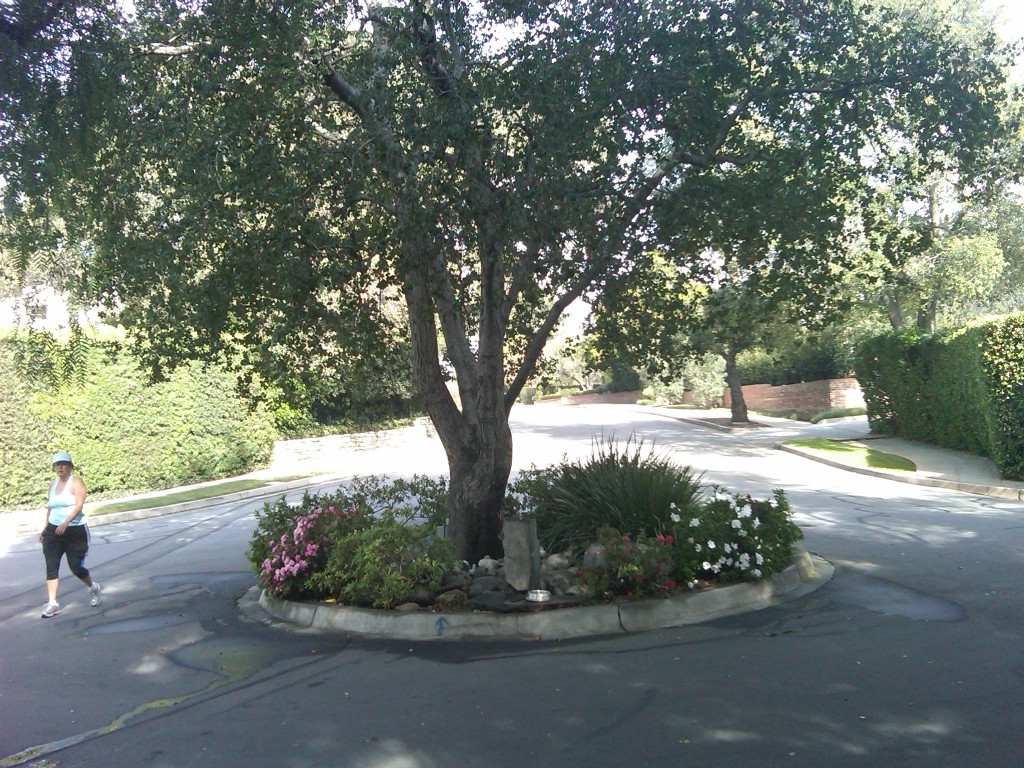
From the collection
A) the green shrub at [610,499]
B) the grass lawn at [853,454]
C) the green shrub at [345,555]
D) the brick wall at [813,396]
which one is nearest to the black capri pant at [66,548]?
the green shrub at [345,555]

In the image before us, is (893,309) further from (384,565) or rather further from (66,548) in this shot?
(66,548)

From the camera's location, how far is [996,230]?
27000mm

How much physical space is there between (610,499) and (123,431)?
17348 mm

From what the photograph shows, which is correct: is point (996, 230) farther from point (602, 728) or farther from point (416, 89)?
point (602, 728)

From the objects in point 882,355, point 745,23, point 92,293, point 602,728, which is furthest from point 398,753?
point 882,355

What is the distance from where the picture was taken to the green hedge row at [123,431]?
20.6 meters

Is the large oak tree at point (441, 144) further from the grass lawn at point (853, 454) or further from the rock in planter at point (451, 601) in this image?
the grass lawn at point (853, 454)

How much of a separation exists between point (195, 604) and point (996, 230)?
26.2 metres

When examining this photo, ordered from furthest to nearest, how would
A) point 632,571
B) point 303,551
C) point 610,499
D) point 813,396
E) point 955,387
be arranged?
point 813,396
point 955,387
point 610,499
point 303,551
point 632,571

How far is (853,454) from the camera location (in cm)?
2241

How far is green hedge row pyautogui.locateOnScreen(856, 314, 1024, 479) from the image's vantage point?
1652cm

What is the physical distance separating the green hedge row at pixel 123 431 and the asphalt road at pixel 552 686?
478 inches

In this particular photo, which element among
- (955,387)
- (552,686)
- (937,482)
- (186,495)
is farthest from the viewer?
(955,387)

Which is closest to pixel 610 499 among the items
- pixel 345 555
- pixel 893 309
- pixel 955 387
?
pixel 345 555
